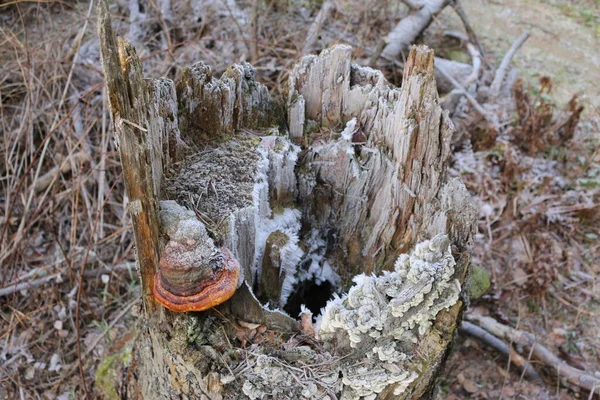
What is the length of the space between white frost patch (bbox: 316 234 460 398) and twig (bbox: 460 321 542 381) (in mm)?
2297

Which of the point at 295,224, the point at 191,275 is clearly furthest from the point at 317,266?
the point at 191,275

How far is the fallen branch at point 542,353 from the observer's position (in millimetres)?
3906

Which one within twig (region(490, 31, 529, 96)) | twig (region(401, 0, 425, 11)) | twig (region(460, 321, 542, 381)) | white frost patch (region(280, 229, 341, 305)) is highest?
twig (region(401, 0, 425, 11))

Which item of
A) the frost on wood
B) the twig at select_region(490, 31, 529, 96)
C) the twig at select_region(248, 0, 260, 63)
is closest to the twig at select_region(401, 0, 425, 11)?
the twig at select_region(490, 31, 529, 96)

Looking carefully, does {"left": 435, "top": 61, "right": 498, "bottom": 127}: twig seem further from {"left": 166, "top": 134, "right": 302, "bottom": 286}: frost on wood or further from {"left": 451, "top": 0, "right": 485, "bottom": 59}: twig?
{"left": 166, "top": 134, "right": 302, "bottom": 286}: frost on wood

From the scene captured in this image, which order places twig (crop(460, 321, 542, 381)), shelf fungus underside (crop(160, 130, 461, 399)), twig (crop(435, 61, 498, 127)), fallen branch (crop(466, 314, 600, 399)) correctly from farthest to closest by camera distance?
twig (crop(435, 61, 498, 127)) → twig (crop(460, 321, 542, 381)) → fallen branch (crop(466, 314, 600, 399)) → shelf fungus underside (crop(160, 130, 461, 399))

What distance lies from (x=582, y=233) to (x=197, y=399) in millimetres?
4623

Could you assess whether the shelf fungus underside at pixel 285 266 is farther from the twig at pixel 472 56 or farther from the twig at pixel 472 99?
the twig at pixel 472 56

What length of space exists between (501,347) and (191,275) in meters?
3.32

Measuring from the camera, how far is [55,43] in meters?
6.09

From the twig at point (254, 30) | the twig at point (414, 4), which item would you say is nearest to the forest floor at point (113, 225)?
the twig at point (254, 30)

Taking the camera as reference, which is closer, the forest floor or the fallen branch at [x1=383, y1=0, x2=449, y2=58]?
the forest floor

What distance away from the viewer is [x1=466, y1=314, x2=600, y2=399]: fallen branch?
12.8 feet

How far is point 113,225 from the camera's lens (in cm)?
518
